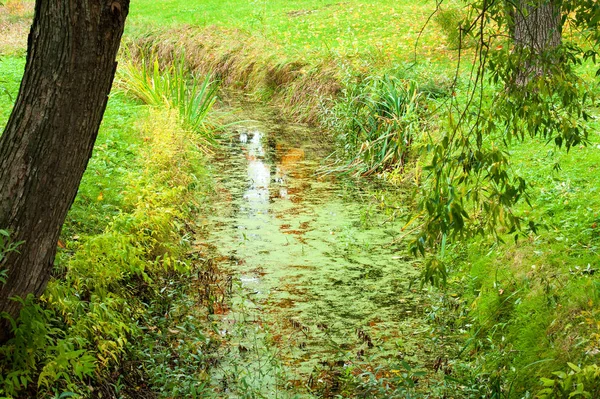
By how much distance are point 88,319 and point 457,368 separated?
2.39 m

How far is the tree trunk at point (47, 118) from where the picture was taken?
12.4ft

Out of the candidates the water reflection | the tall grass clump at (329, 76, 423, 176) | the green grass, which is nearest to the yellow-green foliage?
the water reflection

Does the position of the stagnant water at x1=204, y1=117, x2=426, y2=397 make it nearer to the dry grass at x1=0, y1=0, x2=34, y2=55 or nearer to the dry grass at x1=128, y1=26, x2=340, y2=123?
the dry grass at x1=128, y1=26, x2=340, y2=123

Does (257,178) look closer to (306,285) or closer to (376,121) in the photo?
(376,121)

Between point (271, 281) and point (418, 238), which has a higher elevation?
point (418, 238)

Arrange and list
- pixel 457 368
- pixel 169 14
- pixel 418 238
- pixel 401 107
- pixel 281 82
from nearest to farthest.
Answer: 1. pixel 418 238
2. pixel 457 368
3. pixel 401 107
4. pixel 281 82
5. pixel 169 14

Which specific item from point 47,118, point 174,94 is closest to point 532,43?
point 47,118

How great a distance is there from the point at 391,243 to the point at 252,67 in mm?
9048

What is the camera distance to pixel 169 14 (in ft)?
73.1

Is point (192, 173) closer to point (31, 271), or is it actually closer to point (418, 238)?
point (31, 271)

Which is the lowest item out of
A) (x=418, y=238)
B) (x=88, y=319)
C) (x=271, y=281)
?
(x=271, y=281)

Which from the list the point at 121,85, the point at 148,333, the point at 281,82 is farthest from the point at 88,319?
the point at 281,82

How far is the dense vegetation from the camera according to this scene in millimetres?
4056

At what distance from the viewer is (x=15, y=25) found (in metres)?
21.2
